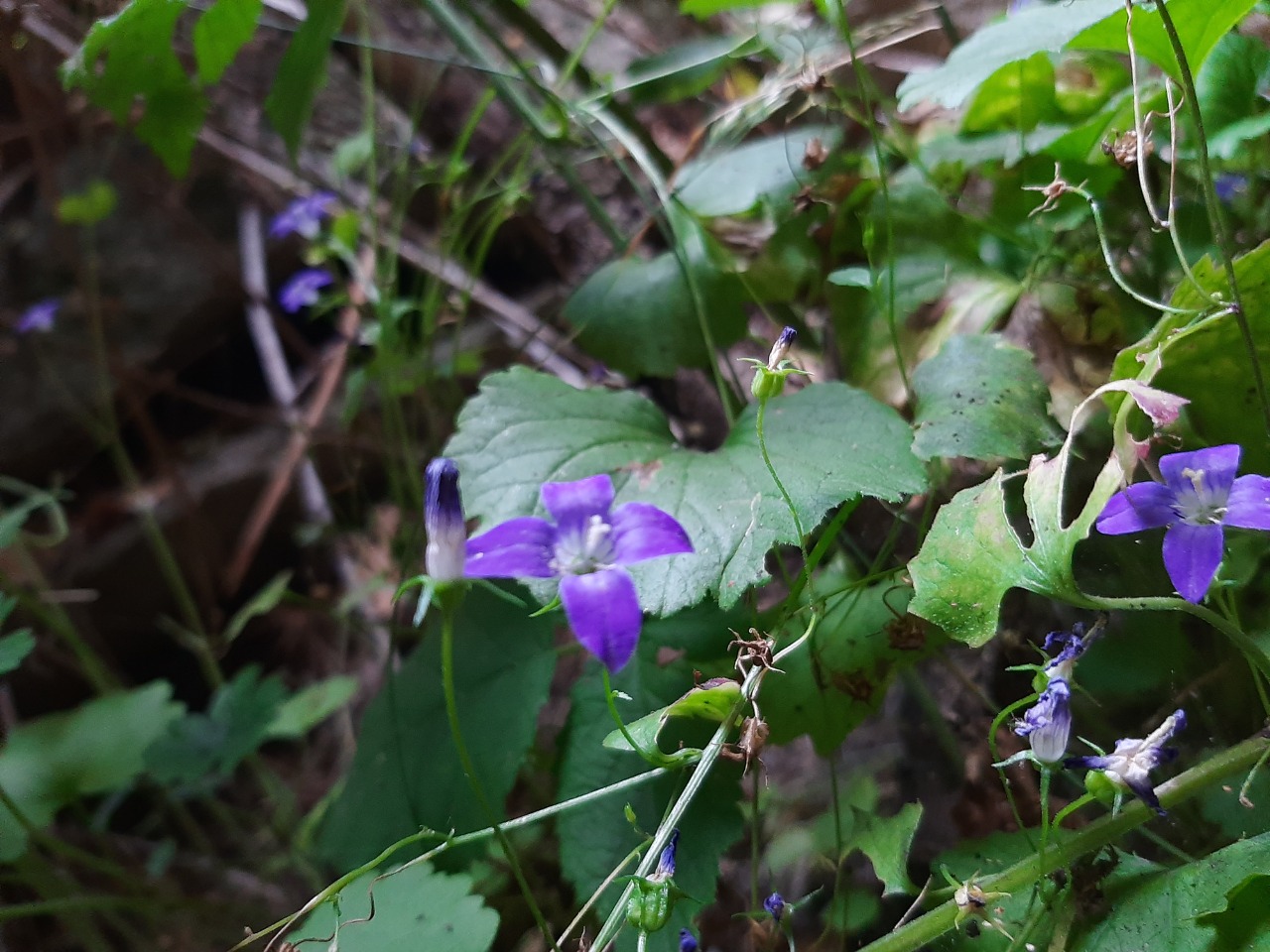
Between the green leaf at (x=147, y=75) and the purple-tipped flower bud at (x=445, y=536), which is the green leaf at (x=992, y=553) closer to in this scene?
the purple-tipped flower bud at (x=445, y=536)

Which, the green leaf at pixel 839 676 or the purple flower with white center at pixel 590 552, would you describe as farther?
the green leaf at pixel 839 676

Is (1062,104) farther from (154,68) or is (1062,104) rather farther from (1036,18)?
(154,68)

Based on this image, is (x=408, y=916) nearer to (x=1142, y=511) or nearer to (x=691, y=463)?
(x=691, y=463)

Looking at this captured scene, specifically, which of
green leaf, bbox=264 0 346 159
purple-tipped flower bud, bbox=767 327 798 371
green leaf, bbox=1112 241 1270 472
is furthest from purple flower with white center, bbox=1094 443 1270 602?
green leaf, bbox=264 0 346 159

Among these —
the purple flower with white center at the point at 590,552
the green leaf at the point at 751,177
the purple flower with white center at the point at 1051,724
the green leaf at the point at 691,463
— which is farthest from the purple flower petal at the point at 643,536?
the green leaf at the point at 751,177

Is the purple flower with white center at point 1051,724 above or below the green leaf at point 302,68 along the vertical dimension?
below

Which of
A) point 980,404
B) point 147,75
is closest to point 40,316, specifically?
point 147,75
